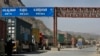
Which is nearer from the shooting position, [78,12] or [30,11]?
[30,11]

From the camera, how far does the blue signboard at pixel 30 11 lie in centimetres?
5050

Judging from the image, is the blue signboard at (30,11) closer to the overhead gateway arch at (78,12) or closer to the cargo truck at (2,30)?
the overhead gateway arch at (78,12)

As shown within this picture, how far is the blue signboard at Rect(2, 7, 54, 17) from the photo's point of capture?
166 feet

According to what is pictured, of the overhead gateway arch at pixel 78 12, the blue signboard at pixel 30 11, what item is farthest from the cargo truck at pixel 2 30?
the overhead gateway arch at pixel 78 12

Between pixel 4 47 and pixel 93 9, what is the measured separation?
30.4 metres

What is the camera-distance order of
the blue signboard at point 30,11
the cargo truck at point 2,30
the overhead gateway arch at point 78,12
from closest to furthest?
1. the cargo truck at point 2,30
2. the blue signboard at point 30,11
3. the overhead gateway arch at point 78,12

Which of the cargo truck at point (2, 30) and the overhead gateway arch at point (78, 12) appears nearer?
the cargo truck at point (2, 30)

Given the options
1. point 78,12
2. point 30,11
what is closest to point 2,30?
point 30,11

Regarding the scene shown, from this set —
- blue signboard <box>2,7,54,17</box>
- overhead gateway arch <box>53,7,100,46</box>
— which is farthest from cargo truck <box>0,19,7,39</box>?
Result: overhead gateway arch <box>53,7,100,46</box>

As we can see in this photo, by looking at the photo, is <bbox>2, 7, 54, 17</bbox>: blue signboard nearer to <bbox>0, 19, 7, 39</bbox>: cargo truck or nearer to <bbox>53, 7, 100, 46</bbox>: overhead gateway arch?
<bbox>53, 7, 100, 46</bbox>: overhead gateway arch

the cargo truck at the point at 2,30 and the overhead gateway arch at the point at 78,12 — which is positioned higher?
the overhead gateway arch at the point at 78,12

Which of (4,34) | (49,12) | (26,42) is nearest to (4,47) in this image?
(4,34)

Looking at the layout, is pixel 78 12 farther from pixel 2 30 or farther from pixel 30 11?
pixel 2 30

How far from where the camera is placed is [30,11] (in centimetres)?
5097
